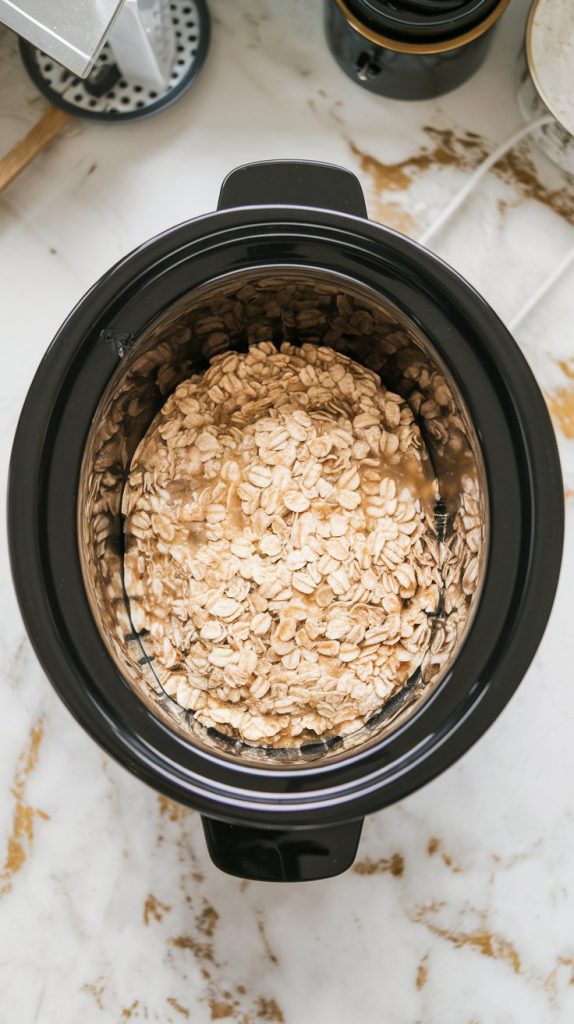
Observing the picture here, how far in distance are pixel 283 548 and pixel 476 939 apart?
450 millimetres

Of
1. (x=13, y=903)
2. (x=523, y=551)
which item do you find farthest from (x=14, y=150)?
(x=13, y=903)

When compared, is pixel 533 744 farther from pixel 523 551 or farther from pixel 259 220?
pixel 259 220

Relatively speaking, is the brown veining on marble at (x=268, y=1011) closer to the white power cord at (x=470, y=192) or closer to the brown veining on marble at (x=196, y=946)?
the brown veining on marble at (x=196, y=946)

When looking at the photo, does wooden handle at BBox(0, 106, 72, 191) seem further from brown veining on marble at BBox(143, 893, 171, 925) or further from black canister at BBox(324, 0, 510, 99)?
brown veining on marble at BBox(143, 893, 171, 925)

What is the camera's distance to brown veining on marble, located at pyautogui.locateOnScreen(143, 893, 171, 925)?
80 cm

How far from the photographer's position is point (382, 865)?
2.63 feet

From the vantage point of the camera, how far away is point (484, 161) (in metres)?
0.83

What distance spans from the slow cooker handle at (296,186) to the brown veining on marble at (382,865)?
1.92 feet

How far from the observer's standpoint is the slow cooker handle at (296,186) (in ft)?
1.95

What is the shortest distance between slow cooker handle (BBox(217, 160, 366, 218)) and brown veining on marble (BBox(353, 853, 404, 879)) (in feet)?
1.92

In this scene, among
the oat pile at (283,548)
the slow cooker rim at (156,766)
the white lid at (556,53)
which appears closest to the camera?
the slow cooker rim at (156,766)

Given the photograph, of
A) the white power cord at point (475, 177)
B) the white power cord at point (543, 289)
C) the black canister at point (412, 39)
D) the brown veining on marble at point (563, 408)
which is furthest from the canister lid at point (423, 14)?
the brown veining on marble at point (563, 408)

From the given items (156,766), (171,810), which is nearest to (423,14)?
(156,766)

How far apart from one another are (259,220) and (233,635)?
0.31 m
